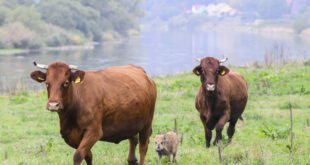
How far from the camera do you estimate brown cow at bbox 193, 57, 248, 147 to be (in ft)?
26.5

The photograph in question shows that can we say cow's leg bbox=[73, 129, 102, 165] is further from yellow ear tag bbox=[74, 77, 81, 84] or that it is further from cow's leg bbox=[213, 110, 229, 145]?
cow's leg bbox=[213, 110, 229, 145]

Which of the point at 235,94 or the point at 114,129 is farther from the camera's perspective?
the point at 235,94

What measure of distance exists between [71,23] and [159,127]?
8232 cm

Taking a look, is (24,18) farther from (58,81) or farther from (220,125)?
(58,81)

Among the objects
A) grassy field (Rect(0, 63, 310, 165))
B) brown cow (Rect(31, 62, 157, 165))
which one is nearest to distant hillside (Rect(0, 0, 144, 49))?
grassy field (Rect(0, 63, 310, 165))

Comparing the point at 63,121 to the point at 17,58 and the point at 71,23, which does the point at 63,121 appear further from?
the point at 71,23

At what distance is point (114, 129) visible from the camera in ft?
20.2

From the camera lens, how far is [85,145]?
557cm

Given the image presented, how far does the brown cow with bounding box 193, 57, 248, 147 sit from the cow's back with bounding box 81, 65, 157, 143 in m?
1.50

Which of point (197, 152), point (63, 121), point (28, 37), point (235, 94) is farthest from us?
point (28, 37)

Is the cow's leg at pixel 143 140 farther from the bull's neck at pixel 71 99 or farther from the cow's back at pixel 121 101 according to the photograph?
the bull's neck at pixel 71 99

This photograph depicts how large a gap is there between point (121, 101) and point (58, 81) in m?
1.23

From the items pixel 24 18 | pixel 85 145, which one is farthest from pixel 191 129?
pixel 24 18

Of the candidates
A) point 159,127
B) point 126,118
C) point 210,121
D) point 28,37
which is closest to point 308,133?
point 210,121
